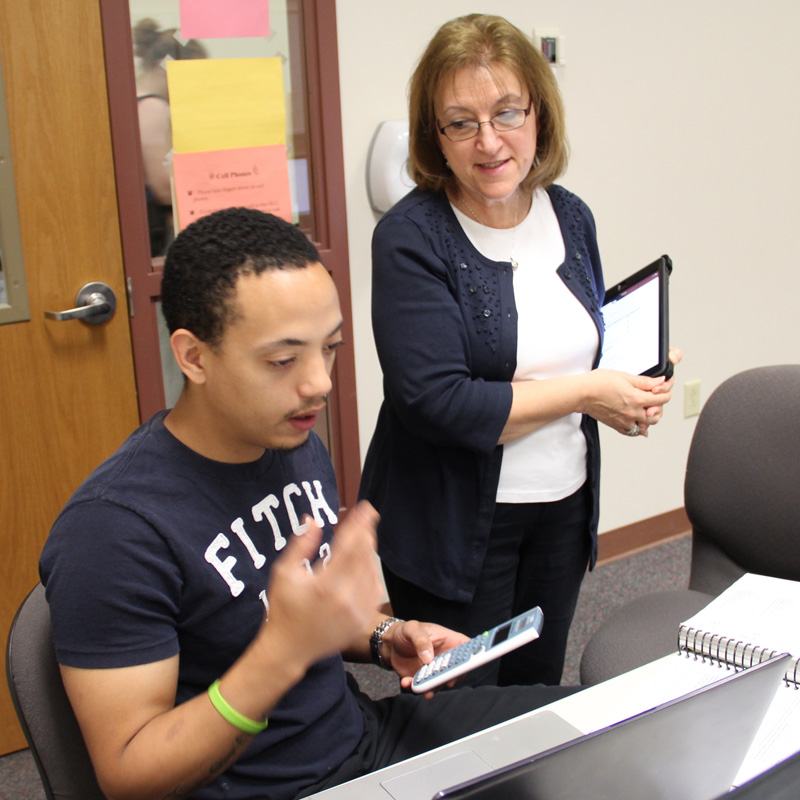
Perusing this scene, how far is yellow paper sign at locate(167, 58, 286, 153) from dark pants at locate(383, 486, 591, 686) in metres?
1.07

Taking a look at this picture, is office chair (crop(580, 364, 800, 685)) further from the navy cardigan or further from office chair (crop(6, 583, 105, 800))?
office chair (crop(6, 583, 105, 800))

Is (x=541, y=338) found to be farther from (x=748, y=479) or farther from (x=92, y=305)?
(x=92, y=305)

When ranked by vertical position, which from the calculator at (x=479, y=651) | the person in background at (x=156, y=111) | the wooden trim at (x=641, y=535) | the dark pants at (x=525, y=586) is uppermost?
the person in background at (x=156, y=111)

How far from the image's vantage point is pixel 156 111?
1.95m

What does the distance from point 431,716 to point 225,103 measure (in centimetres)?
144

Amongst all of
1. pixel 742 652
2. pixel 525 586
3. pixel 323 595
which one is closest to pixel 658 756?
pixel 323 595

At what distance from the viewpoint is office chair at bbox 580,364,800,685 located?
5.32 feet

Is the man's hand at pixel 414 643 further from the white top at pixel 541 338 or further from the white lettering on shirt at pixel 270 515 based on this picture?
the white top at pixel 541 338

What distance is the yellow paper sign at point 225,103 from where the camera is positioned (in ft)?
6.43

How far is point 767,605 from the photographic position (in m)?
1.13

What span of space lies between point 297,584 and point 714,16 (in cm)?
257

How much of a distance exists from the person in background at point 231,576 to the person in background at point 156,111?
41.0 inches

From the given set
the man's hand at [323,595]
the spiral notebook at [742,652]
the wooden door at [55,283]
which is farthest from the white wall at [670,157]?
the man's hand at [323,595]

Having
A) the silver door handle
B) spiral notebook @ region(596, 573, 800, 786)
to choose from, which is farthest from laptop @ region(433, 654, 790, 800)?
the silver door handle
